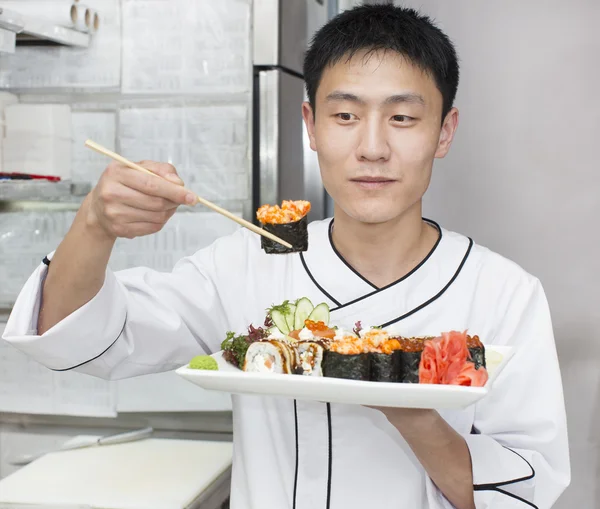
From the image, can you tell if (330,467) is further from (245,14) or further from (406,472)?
(245,14)

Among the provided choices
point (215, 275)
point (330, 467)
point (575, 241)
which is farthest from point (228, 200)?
point (575, 241)

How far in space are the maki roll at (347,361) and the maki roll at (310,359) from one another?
0.01 meters

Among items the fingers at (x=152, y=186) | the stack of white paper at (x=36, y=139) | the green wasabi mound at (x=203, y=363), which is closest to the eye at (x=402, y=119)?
the fingers at (x=152, y=186)

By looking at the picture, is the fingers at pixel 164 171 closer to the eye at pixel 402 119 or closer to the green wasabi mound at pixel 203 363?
the green wasabi mound at pixel 203 363

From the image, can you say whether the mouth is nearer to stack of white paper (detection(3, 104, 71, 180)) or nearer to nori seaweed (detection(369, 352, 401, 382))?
nori seaweed (detection(369, 352, 401, 382))

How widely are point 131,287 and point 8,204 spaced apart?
41.2 inches

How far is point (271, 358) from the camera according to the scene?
1516 mm

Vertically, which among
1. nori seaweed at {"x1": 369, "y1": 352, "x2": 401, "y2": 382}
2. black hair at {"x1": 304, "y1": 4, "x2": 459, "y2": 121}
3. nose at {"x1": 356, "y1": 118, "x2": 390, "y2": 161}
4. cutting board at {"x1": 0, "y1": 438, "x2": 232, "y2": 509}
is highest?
black hair at {"x1": 304, "y1": 4, "x2": 459, "y2": 121}

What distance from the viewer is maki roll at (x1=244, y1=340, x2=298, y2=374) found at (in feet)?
4.92

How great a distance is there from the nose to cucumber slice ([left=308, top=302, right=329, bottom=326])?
34 cm

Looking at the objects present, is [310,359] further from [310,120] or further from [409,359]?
[310,120]

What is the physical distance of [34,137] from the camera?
2434 mm

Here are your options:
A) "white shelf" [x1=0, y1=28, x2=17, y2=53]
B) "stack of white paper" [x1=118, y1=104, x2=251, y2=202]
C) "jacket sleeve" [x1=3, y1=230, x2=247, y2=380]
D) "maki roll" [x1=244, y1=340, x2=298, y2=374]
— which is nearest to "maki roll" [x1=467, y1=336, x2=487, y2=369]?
"maki roll" [x1=244, y1=340, x2=298, y2=374]

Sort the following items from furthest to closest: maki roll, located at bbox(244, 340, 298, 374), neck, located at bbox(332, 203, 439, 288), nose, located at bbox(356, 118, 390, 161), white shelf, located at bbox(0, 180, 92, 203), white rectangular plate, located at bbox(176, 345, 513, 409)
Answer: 1. white shelf, located at bbox(0, 180, 92, 203)
2. neck, located at bbox(332, 203, 439, 288)
3. nose, located at bbox(356, 118, 390, 161)
4. maki roll, located at bbox(244, 340, 298, 374)
5. white rectangular plate, located at bbox(176, 345, 513, 409)
